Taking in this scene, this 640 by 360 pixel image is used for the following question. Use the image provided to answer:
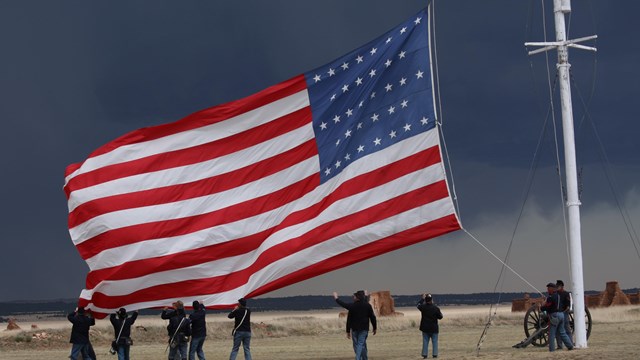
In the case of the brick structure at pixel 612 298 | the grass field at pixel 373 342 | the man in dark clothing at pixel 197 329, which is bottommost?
the grass field at pixel 373 342

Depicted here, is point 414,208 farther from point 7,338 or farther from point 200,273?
point 7,338

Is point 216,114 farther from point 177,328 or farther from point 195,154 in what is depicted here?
point 177,328

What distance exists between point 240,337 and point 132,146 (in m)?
5.56

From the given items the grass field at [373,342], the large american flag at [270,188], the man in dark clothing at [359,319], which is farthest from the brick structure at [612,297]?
the large american flag at [270,188]

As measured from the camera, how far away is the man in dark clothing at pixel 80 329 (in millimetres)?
23359

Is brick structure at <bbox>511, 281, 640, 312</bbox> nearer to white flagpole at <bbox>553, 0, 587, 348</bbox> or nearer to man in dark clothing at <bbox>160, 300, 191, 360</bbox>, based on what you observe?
white flagpole at <bbox>553, 0, 587, 348</bbox>

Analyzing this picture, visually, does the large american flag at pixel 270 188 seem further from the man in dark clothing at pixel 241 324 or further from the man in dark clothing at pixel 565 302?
the man in dark clothing at pixel 565 302

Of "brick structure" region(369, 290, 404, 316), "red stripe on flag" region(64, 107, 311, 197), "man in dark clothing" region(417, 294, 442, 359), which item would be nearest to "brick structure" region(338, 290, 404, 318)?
"brick structure" region(369, 290, 404, 316)

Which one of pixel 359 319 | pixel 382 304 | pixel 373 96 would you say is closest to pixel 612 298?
pixel 382 304

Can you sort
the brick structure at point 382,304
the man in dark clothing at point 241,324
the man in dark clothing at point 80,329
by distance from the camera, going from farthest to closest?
the brick structure at point 382,304, the man in dark clothing at point 80,329, the man in dark clothing at point 241,324

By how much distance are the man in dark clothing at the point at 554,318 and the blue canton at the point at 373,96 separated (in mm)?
6760

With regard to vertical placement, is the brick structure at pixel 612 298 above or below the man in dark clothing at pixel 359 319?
above

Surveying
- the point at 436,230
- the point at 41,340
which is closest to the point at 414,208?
the point at 436,230

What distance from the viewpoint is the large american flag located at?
19.4 metres
